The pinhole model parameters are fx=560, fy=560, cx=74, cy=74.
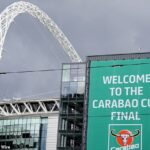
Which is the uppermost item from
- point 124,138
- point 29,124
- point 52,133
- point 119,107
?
point 29,124

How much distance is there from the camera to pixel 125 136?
8788cm

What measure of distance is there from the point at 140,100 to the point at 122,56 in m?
8.74

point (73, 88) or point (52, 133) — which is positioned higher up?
point (73, 88)

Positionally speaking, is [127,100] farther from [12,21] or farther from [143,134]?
[12,21]

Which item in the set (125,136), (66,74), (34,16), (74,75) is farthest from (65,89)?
(34,16)

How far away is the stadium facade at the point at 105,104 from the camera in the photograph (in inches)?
3479

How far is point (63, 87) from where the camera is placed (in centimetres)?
9650

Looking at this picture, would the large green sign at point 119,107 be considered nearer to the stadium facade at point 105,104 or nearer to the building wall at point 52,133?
the stadium facade at point 105,104

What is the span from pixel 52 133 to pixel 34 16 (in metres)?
27.4

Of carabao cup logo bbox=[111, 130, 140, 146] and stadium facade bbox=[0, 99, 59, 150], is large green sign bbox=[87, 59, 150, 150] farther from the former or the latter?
stadium facade bbox=[0, 99, 59, 150]

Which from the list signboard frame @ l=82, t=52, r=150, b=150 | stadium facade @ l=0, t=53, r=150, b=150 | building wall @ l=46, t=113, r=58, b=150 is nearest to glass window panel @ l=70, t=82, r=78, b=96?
stadium facade @ l=0, t=53, r=150, b=150

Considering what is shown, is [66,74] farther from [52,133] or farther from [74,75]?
[52,133]

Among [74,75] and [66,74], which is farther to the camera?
[66,74]

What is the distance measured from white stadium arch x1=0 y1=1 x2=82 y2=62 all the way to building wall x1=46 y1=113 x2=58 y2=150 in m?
21.8
